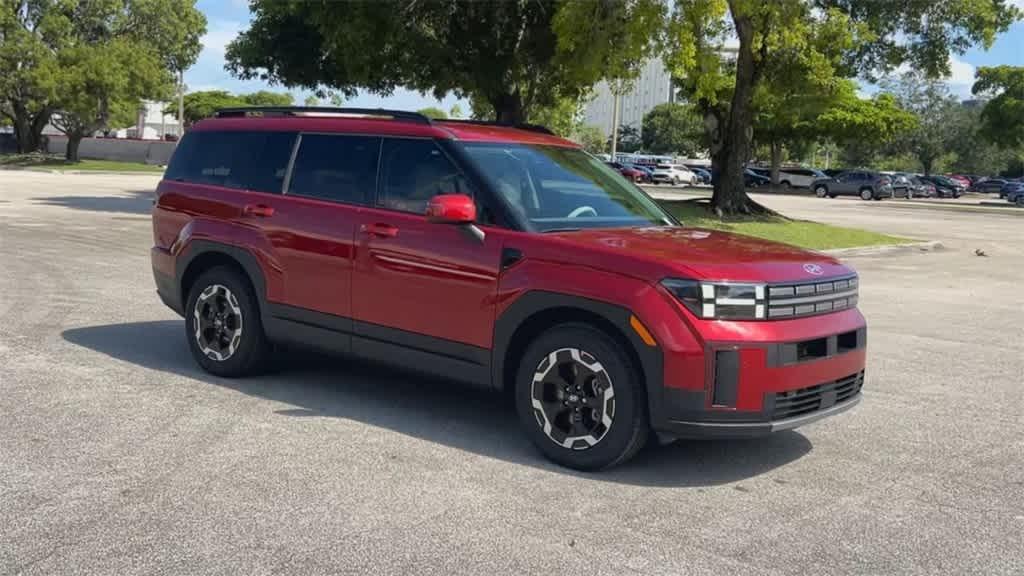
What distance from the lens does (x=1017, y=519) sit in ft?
15.8

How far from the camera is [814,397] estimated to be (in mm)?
A: 5277

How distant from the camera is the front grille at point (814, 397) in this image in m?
5.10

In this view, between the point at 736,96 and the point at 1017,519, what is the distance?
22.7 m

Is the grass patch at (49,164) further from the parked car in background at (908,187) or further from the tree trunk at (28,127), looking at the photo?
the parked car in background at (908,187)

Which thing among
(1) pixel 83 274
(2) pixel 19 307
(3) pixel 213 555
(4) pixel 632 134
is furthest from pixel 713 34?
(4) pixel 632 134

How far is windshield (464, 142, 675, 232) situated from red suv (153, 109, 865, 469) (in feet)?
0.06

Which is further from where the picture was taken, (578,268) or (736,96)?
(736,96)

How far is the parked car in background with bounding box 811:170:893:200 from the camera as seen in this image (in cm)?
5656

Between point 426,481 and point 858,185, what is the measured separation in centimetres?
5651

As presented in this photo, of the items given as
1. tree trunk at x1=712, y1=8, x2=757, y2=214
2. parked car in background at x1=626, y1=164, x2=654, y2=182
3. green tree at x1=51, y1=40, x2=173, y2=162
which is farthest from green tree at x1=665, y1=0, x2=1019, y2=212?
parked car in background at x1=626, y1=164, x2=654, y2=182

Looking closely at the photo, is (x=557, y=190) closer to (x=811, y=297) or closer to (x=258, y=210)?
(x=811, y=297)

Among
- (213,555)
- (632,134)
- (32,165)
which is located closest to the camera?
(213,555)

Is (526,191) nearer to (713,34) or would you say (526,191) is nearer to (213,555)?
(213,555)

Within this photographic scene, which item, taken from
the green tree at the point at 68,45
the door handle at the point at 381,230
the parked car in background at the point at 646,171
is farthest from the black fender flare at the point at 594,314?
the parked car in background at the point at 646,171
